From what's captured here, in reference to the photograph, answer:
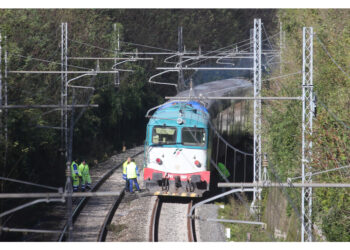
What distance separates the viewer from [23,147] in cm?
1619

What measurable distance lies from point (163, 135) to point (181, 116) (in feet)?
2.29

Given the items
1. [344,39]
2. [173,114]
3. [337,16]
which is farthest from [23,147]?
[337,16]

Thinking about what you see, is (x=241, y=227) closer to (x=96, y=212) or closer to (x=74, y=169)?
(x=96, y=212)

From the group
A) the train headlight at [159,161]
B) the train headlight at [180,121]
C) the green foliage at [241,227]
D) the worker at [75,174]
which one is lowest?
the green foliage at [241,227]

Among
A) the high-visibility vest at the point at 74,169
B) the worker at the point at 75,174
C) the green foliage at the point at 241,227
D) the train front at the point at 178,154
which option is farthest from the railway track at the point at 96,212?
the green foliage at the point at 241,227

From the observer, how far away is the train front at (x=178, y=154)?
15.3 metres

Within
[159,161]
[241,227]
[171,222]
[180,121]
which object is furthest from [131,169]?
[241,227]

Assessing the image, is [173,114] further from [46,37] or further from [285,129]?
[46,37]

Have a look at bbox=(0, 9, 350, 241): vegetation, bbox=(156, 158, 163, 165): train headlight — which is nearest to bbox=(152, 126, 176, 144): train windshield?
bbox=(156, 158, 163, 165): train headlight

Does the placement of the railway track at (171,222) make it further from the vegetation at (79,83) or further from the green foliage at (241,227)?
the vegetation at (79,83)

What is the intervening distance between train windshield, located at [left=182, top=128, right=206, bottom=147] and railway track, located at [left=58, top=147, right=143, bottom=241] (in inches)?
100

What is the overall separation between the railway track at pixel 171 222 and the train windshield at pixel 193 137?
1.77 metres

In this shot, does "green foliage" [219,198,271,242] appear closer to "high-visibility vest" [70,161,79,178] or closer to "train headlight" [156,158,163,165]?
"train headlight" [156,158,163,165]

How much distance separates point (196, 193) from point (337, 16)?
39.6 ft
